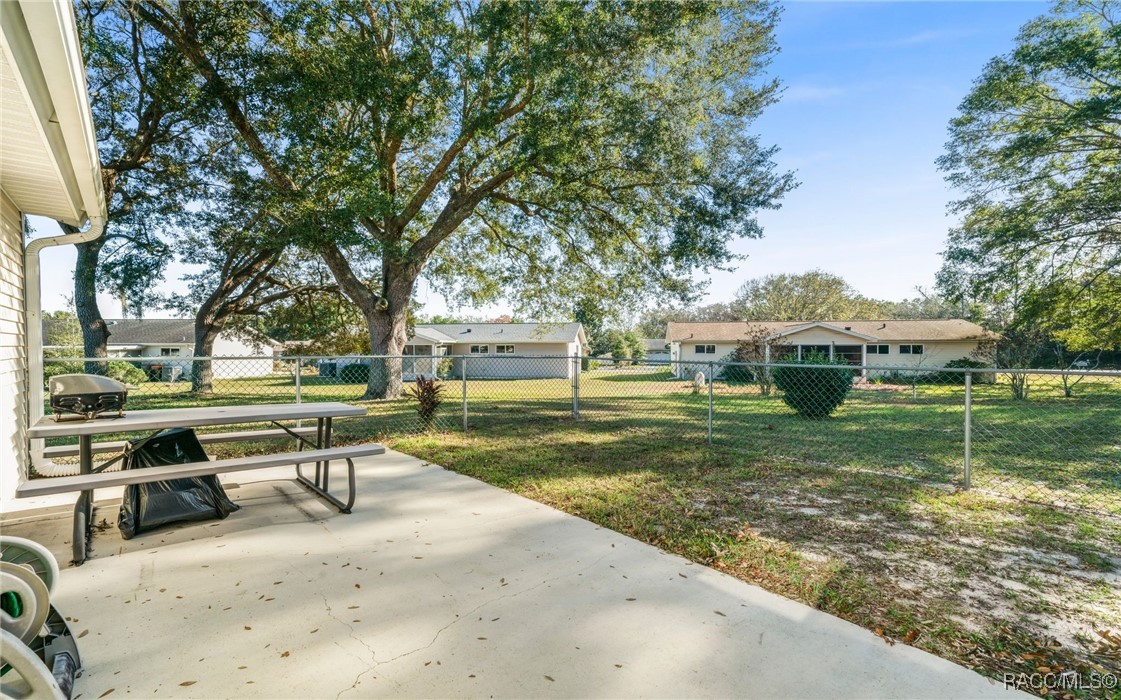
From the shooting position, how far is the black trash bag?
138 inches

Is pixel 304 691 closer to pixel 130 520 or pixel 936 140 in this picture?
pixel 130 520

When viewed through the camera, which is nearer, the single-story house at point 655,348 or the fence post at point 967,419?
the fence post at point 967,419

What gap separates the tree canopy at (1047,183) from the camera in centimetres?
1316

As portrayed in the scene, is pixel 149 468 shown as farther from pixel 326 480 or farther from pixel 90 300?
pixel 90 300

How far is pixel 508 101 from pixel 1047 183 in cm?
1638

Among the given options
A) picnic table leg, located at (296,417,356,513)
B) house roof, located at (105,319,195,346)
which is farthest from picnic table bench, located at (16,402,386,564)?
house roof, located at (105,319,195,346)

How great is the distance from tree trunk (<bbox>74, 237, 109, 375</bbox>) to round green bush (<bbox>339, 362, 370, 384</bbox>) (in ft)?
20.8

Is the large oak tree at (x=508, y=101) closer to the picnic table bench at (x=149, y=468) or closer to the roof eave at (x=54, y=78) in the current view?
the roof eave at (x=54, y=78)

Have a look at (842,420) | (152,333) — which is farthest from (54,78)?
(152,333)

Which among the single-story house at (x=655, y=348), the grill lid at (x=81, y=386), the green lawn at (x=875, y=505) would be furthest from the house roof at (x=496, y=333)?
the grill lid at (x=81, y=386)

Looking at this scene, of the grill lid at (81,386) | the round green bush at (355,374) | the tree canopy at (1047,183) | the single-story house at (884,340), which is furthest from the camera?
the single-story house at (884,340)

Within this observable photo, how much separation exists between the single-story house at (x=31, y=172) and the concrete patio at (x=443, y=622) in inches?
53.2

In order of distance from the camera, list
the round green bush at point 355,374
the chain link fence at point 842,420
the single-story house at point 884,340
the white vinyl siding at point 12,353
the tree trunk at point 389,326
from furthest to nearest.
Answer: the single-story house at point 884,340, the round green bush at point 355,374, the tree trunk at point 389,326, the chain link fence at point 842,420, the white vinyl siding at point 12,353

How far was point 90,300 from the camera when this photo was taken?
1366 centimetres
